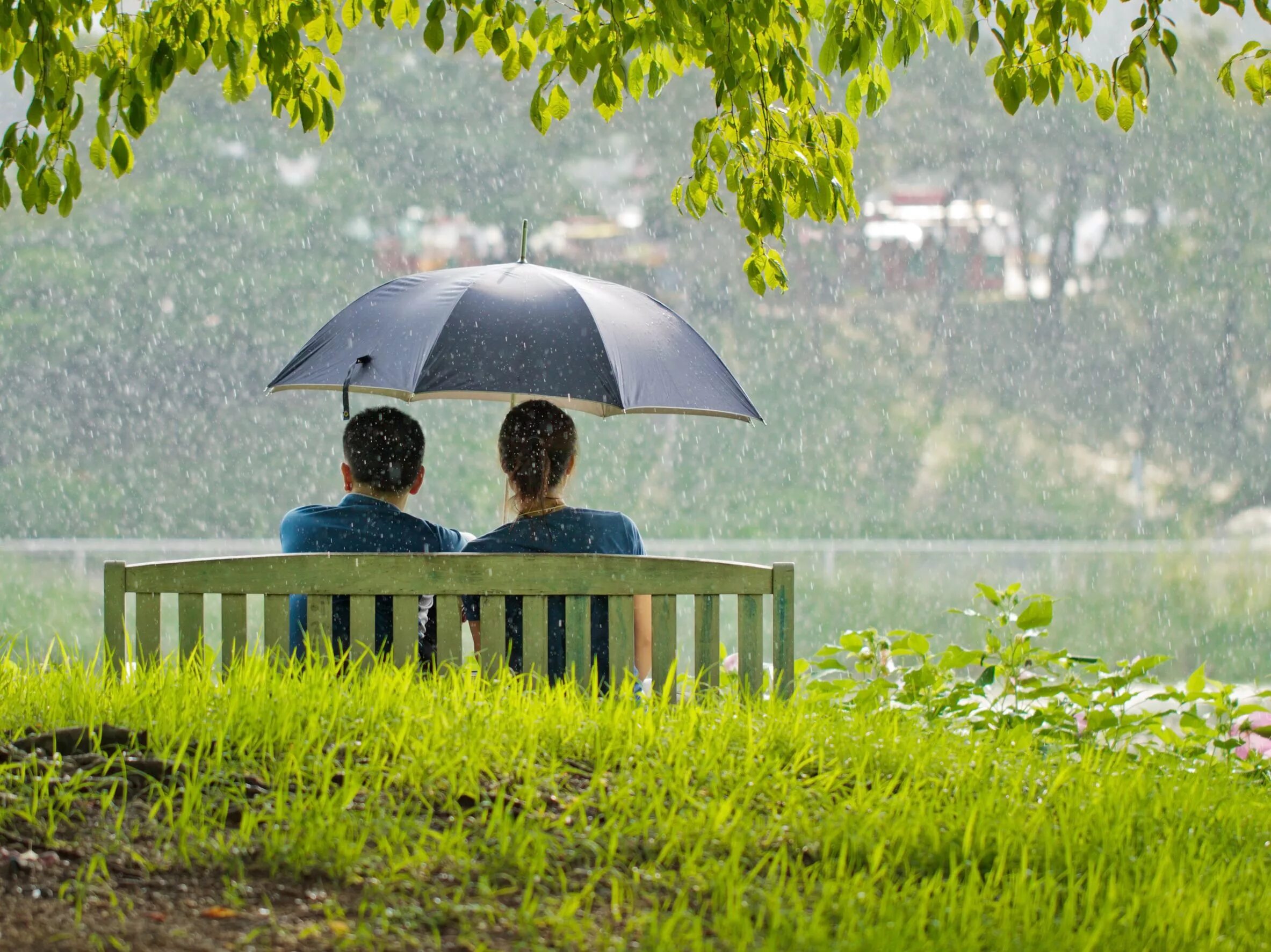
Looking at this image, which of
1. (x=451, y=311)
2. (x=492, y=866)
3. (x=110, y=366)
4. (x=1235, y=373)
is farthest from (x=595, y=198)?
(x=492, y=866)

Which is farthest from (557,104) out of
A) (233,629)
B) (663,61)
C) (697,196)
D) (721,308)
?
(721,308)

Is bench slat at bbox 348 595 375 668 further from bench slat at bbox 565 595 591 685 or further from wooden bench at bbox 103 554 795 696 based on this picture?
bench slat at bbox 565 595 591 685

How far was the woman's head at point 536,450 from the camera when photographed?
3303 millimetres

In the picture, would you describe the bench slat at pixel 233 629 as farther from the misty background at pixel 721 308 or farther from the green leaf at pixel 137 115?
the misty background at pixel 721 308

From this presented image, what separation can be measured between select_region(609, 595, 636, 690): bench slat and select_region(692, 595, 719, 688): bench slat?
0.15 meters

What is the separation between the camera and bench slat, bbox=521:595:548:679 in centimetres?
287

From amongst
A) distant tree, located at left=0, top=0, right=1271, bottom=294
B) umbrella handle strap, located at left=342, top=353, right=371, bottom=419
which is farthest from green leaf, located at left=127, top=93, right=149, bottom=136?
umbrella handle strap, located at left=342, top=353, right=371, bottom=419

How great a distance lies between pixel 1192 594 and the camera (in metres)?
13.0

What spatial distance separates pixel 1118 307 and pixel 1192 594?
8837mm

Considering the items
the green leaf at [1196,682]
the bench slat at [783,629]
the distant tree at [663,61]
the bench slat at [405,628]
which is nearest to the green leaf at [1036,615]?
the green leaf at [1196,682]

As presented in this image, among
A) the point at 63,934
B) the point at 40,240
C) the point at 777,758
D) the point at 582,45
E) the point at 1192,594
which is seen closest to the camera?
the point at 63,934

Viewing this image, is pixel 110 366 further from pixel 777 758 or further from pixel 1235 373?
pixel 777 758

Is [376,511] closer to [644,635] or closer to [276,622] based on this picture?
[276,622]

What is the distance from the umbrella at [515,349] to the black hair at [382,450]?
3.2 inches
